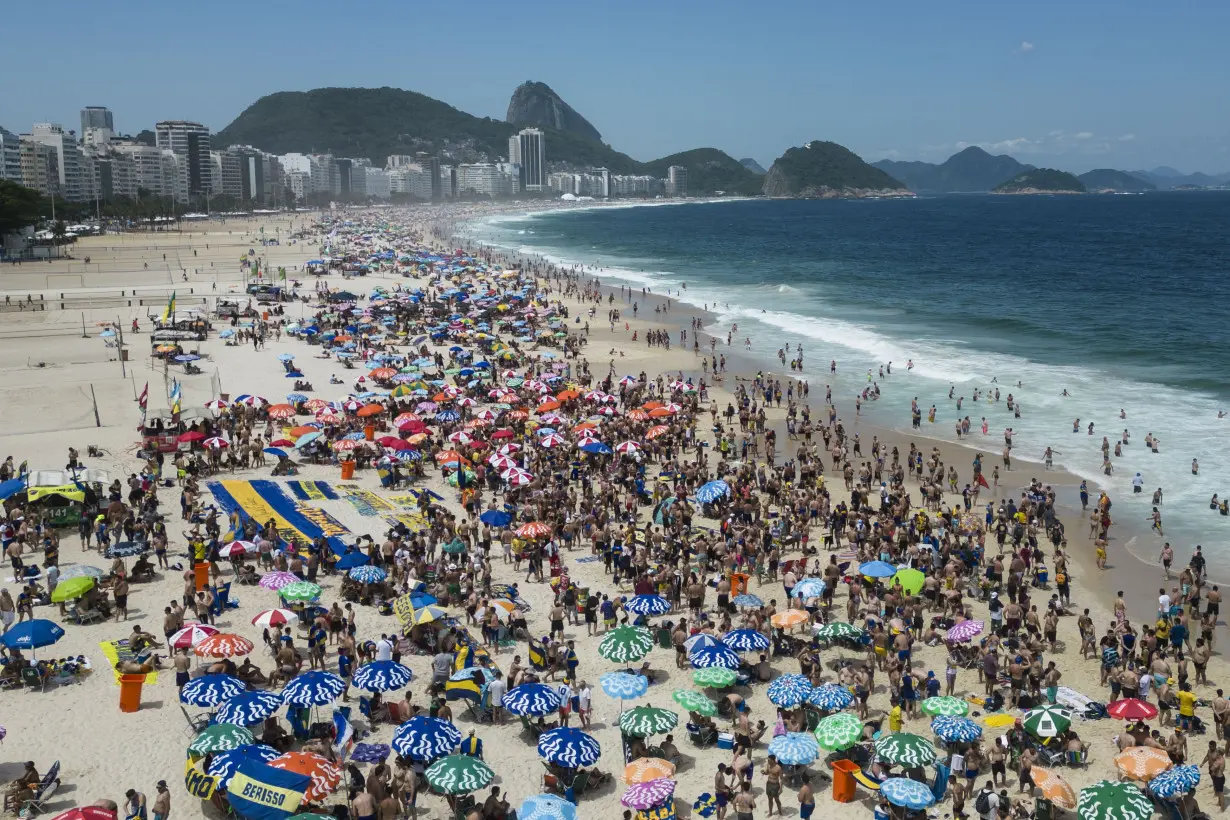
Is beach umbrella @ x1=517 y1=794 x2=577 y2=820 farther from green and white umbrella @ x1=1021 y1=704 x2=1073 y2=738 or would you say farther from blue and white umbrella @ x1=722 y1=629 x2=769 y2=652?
green and white umbrella @ x1=1021 y1=704 x2=1073 y2=738

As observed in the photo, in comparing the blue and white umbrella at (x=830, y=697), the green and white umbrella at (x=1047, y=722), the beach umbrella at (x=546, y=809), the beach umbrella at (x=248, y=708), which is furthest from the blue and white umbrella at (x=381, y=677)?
the green and white umbrella at (x=1047, y=722)

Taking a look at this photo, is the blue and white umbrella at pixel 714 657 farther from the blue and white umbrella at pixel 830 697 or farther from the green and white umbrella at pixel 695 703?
the blue and white umbrella at pixel 830 697

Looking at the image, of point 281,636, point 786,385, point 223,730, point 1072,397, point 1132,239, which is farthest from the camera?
point 1132,239

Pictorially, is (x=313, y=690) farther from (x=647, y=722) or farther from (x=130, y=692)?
(x=647, y=722)

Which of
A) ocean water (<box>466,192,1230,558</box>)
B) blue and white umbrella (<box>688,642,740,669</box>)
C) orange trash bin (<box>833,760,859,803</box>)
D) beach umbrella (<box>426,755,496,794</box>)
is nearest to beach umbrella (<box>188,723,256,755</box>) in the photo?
beach umbrella (<box>426,755,496,794</box>)

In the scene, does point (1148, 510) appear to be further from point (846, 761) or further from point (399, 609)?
point (399, 609)

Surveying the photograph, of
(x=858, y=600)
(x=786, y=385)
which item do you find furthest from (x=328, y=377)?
(x=858, y=600)

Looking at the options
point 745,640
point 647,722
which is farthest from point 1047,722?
point 647,722
